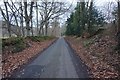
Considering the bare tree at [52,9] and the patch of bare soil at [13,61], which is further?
the bare tree at [52,9]

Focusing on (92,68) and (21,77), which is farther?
(92,68)

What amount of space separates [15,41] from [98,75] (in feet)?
41.8

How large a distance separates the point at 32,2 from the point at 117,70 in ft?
86.2

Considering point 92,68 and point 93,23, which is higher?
point 93,23

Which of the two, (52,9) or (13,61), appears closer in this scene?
(13,61)

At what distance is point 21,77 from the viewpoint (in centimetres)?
921

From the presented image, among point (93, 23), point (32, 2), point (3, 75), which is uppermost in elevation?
point (32, 2)

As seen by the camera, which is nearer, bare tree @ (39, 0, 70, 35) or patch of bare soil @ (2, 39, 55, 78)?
patch of bare soil @ (2, 39, 55, 78)

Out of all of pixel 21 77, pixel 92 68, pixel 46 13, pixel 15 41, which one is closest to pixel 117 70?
pixel 92 68

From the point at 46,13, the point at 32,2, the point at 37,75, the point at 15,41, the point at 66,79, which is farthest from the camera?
the point at 46,13

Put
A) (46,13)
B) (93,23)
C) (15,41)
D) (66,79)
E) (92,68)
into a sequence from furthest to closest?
(46,13) < (93,23) < (15,41) < (92,68) < (66,79)

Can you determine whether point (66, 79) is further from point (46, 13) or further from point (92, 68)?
point (46, 13)

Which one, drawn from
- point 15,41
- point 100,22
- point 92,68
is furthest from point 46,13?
point 92,68

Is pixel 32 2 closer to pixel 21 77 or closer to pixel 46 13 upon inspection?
pixel 46 13
